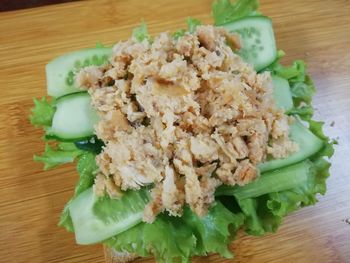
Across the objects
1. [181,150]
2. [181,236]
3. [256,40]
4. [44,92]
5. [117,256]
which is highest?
[256,40]

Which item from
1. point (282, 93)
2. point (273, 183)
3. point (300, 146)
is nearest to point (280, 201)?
point (273, 183)

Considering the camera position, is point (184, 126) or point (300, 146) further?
point (300, 146)

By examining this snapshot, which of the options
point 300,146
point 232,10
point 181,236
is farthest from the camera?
point 232,10

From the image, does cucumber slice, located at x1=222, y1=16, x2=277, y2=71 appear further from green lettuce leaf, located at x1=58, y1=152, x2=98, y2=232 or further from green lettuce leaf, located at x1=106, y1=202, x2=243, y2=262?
green lettuce leaf, located at x1=58, y1=152, x2=98, y2=232

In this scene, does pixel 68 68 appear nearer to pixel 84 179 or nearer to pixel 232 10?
pixel 84 179

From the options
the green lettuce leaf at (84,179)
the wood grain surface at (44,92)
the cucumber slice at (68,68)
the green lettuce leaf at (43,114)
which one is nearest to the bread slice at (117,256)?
the wood grain surface at (44,92)

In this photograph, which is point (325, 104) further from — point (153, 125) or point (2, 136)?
point (2, 136)
